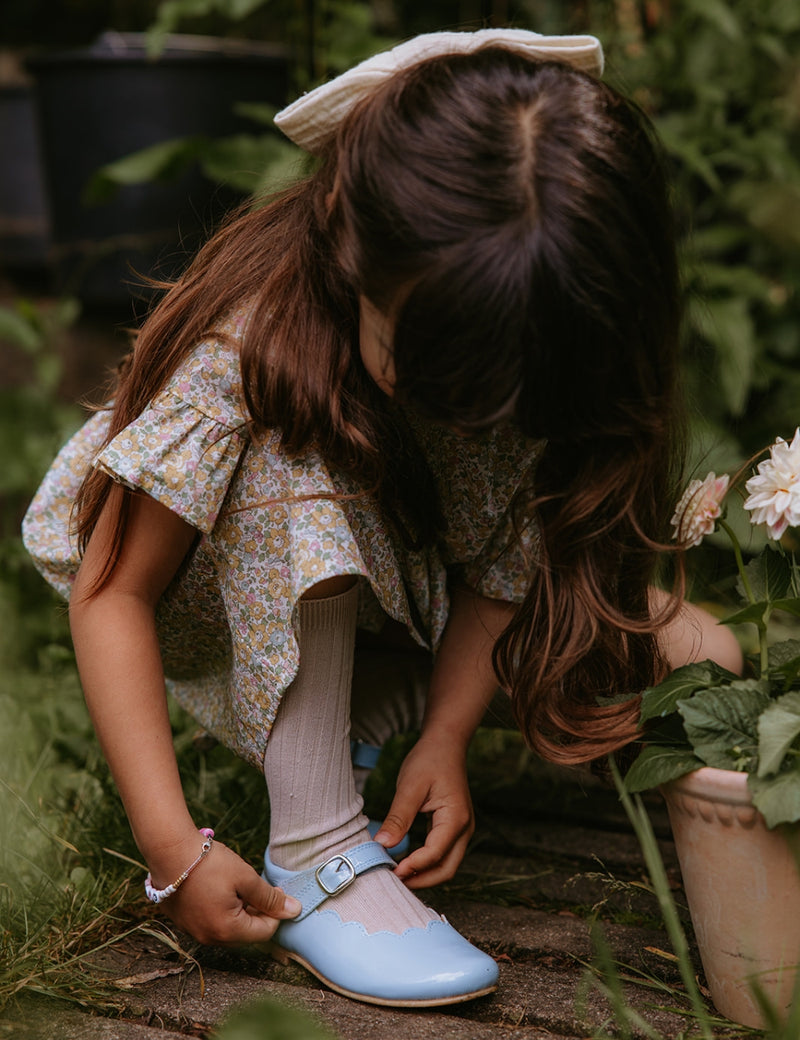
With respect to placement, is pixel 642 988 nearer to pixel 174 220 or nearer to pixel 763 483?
pixel 763 483

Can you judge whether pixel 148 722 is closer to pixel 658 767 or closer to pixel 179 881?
pixel 179 881

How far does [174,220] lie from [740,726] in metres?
1.95

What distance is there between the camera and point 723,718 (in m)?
0.89

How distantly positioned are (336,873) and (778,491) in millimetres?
523

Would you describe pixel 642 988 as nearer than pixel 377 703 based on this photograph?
Yes

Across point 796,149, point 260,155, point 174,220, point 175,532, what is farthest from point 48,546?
point 796,149

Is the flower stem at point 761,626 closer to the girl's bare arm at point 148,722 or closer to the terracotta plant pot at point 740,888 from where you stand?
the terracotta plant pot at point 740,888

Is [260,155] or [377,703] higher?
[260,155]

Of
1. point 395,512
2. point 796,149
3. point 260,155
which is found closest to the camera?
point 395,512

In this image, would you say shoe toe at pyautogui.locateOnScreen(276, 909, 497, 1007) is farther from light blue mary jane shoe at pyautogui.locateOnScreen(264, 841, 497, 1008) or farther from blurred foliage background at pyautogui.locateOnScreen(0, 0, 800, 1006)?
blurred foliage background at pyautogui.locateOnScreen(0, 0, 800, 1006)

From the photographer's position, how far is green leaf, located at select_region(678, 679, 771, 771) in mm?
886

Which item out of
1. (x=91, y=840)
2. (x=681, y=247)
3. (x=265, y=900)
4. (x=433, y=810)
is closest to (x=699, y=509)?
(x=433, y=810)

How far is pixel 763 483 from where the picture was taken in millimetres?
939

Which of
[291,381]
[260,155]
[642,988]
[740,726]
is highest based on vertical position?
[260,155]
